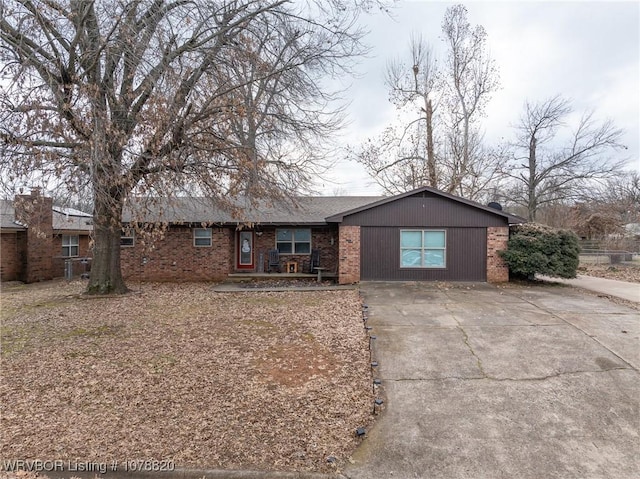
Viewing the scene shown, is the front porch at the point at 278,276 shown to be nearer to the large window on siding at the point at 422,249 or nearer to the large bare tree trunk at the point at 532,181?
the large window on siding at the point at 422,249

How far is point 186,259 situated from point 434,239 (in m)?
9.60

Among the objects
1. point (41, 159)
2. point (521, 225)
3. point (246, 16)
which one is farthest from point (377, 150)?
point (41, 159)

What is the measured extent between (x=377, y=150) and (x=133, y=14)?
15535 mm

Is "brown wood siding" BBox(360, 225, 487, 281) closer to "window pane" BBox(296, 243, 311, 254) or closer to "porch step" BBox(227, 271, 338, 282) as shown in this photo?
"porch step" BBox(227, 271, 338, 282)

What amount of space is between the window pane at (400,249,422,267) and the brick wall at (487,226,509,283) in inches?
93.1

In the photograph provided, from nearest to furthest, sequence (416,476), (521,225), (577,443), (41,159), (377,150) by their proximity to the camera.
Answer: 1. (416,476)
2. (577,443)
3. (41,159)
4. (521,225)
5. (377,150)

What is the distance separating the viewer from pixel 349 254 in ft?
39.2

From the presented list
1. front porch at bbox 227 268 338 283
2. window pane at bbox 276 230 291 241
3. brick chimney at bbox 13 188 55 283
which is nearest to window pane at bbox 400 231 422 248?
front porch at bbox 227 268 338 283

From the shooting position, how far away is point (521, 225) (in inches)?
→ 472

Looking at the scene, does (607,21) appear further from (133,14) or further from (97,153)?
(97,153)

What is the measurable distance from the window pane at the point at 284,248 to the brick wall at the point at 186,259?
207 centimetres

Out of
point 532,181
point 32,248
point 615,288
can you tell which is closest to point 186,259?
point 32,248

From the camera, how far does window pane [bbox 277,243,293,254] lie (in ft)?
47.3

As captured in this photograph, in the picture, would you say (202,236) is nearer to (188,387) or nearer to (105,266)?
(105,266)
